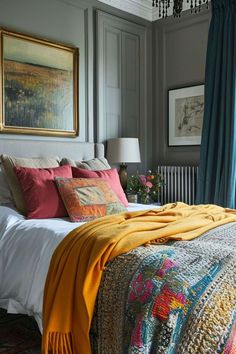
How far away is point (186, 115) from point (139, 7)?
150 cm

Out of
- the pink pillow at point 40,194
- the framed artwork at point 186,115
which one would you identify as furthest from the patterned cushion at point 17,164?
the framed artwork at point 186,115

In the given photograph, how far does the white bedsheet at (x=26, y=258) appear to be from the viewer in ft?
7.26

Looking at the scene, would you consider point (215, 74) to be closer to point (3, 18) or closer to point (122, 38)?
point (122, 38)

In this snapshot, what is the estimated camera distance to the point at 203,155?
4.48m

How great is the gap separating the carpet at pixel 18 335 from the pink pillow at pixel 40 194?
725mm

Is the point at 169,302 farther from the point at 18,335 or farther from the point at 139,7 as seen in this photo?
the point at 139,7

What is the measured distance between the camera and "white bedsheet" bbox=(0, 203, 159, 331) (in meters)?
2.21

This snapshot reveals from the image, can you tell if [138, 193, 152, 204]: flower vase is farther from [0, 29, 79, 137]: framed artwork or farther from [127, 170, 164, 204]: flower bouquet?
[0, 29, 79, 137]: framed artwork

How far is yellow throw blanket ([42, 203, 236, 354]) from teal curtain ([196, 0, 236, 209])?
2.29 metres

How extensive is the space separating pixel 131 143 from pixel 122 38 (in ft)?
4.56

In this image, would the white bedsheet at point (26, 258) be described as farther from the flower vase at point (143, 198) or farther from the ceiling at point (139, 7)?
the ceiling at point (139, 7)

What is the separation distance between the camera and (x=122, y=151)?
435 centimetres

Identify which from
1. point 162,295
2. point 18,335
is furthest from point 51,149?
point 162,295

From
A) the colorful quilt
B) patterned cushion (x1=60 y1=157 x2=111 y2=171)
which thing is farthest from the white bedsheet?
patterned cushion (x1=60 y1=157 x2=111 y2=171)
